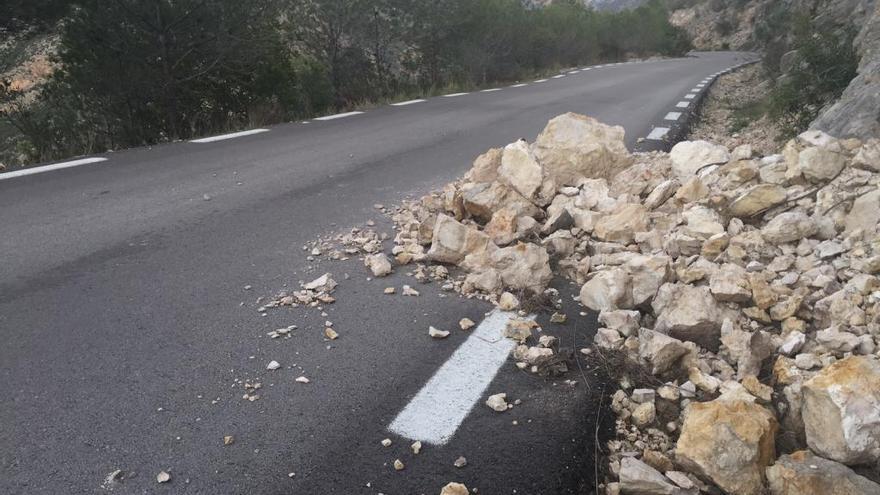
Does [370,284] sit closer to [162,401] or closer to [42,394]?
[162,401]

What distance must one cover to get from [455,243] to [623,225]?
1.02 meters

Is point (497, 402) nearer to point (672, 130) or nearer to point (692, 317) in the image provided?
point (692, 317)

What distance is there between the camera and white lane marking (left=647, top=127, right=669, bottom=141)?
290 inches

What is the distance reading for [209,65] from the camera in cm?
846

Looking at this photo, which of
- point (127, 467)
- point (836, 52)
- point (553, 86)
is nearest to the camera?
point (127, 467)

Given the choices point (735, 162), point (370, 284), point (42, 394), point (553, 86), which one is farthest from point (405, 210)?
point (553, 86)

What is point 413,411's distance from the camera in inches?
87.4

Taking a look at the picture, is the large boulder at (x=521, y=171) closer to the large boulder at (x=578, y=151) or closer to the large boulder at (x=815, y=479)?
the large boulder at (x=578, y=151)

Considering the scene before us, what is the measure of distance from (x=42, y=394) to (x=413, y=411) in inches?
56.2

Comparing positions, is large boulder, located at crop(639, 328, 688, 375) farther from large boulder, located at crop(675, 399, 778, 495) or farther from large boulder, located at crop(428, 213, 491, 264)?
large boulder, located at crop(428, 213, 491, 264)

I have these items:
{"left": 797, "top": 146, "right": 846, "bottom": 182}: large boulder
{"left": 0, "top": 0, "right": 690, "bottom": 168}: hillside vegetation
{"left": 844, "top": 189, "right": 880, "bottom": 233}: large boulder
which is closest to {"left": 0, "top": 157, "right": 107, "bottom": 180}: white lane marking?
{"left": 0, "top": 0, "right": 690, "bottom": 168}: hillside vegetation

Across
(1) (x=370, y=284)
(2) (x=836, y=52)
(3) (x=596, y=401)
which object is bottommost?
(3) (x=596, y=401)

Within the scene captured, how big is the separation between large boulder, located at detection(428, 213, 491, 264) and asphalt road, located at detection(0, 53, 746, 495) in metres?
0.26

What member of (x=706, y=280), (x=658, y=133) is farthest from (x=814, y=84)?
(x=706, y=280)
